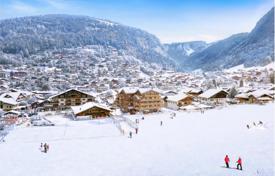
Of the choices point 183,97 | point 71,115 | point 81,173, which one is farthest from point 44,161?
point 183,97

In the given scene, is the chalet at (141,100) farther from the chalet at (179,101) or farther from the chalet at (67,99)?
the chalet at (67,99)

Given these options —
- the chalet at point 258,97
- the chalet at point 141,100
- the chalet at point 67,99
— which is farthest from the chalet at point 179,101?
the chalet at point 67,99

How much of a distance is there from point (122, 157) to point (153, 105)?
139ft

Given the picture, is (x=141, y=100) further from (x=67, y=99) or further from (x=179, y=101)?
(x=67, y=99)

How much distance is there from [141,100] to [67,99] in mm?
21634

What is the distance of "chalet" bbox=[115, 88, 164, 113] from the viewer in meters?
68.1

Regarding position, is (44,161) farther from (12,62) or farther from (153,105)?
(12,62)

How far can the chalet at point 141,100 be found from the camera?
6806cm

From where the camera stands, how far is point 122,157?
27.1 meters

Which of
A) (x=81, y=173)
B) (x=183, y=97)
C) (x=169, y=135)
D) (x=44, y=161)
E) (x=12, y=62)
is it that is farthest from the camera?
(x=12, y=62)

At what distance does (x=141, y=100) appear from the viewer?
67750 mm

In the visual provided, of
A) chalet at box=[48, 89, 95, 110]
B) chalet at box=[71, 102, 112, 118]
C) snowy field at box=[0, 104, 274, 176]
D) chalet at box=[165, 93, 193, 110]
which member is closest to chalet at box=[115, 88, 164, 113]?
chalet at box=[165, 93, 193, 110]

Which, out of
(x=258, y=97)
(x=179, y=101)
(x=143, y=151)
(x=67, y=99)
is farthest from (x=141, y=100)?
(x=143, y=151)

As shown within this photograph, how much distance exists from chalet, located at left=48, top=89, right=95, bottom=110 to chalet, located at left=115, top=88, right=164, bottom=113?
13.1 m
